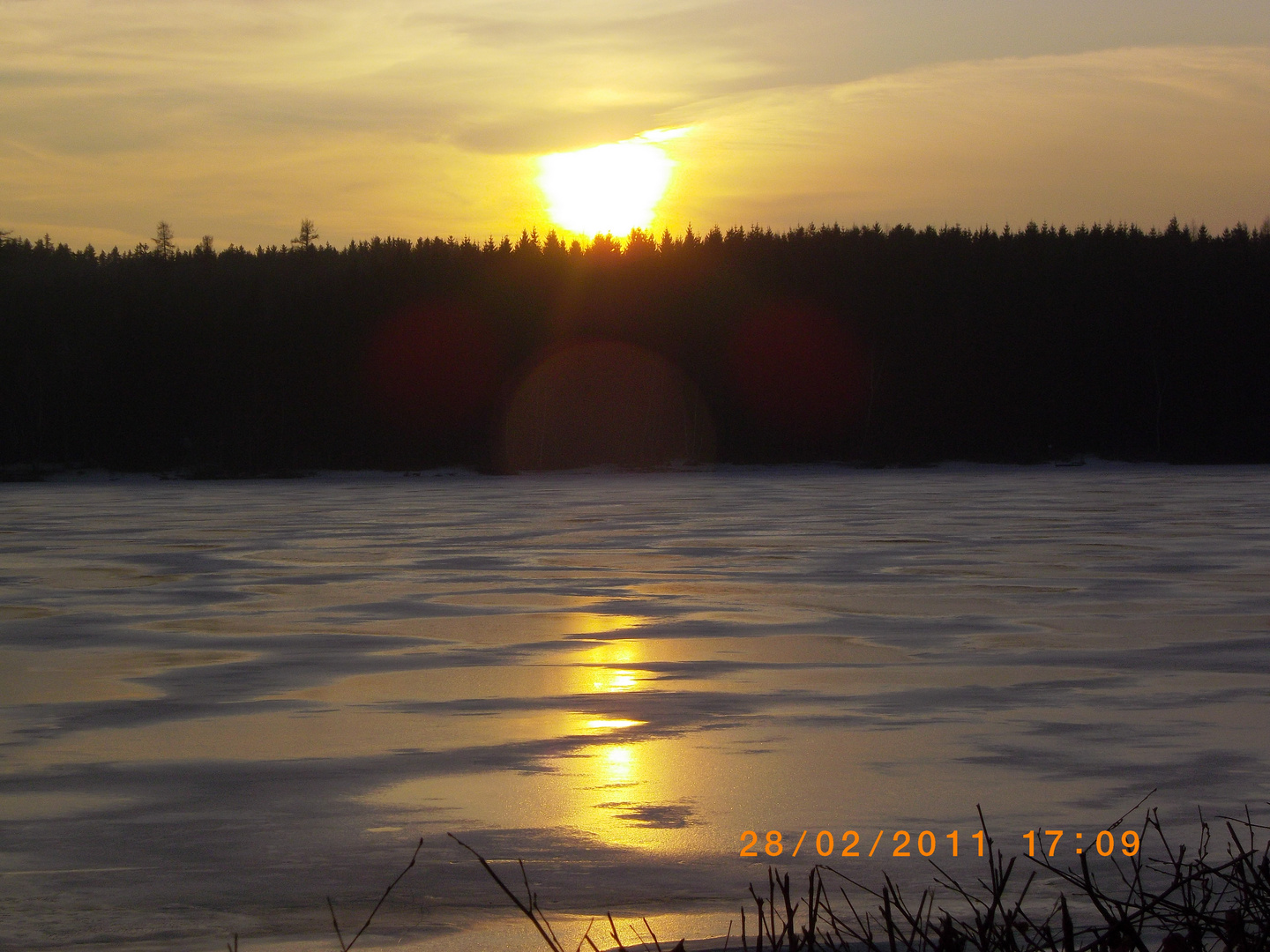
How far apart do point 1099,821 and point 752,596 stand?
7.10 m

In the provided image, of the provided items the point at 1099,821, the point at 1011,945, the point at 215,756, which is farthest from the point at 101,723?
the point at 1011,945

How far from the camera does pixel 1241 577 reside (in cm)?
1276

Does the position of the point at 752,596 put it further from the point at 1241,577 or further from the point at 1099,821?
the point at 1099,821

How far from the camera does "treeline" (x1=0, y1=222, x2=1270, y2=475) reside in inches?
2618

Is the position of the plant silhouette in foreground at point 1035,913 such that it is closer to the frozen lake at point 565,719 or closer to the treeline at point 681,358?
the frozen lake at point 565,719

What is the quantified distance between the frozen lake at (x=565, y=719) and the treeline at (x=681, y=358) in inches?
2045
